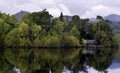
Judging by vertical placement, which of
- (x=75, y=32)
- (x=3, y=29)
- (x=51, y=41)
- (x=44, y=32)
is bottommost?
(x=51, y=41)

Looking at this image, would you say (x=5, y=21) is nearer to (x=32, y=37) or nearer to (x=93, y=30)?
(x=32, y=37)

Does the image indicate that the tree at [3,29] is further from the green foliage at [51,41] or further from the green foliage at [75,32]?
the green foliage at [75,32]

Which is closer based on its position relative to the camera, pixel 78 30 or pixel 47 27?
pixel 47 27

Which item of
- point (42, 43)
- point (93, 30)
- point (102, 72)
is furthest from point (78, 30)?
point (102, 72)

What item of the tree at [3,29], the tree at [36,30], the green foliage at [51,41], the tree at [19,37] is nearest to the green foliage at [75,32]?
the green foliage at [51,41]

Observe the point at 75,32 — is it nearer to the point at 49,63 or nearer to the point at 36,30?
the point at 36,30

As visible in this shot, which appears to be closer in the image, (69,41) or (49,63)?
(49,63)

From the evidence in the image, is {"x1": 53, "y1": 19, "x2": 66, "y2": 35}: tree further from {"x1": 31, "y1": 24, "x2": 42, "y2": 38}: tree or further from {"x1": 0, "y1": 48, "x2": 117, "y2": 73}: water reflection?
{"x1": 0, "y1": 48, "x2": 117, "y2": 73}: water reflection

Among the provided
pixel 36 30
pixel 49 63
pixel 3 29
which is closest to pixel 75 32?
pixel 36 30

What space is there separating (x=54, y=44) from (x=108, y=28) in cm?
2126

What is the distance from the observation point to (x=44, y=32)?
80250mm

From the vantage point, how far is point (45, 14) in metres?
86.3

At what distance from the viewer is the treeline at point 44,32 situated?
7594cm

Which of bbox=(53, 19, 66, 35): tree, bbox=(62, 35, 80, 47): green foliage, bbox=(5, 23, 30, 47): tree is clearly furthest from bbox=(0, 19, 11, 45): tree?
bbox=(62, 35, 80, 47): green foliage
